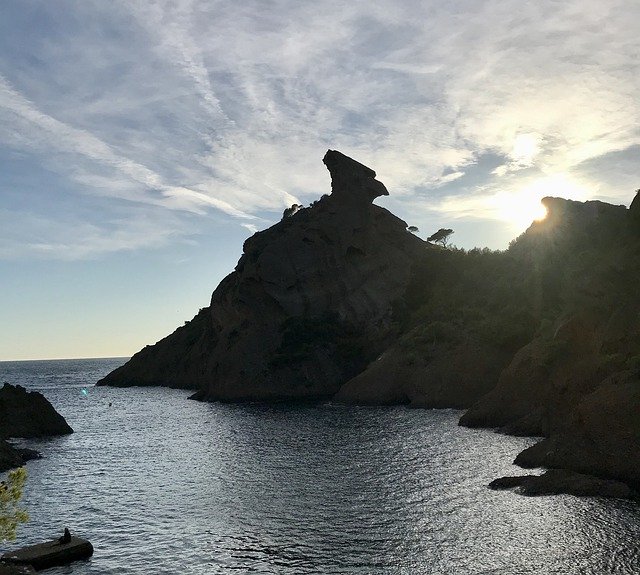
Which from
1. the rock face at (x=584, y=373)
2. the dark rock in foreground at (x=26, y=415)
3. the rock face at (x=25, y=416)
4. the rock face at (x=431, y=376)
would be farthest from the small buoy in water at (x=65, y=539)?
the rock face at (x=431, y=376)

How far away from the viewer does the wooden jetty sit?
30797mm

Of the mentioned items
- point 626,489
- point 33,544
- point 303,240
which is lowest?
point 33,544

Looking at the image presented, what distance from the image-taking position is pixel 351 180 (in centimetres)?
13500

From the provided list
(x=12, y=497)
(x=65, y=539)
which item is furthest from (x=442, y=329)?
(x=12, y=497)

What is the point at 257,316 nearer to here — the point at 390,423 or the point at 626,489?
the point at 390,423

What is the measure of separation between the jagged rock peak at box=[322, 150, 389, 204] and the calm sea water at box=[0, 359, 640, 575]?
2857 inches

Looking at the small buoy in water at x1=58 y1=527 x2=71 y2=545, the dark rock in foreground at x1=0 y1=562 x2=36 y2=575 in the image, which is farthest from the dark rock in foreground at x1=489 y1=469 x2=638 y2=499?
the dark rock in foreground at x1=0 y1=562 x2=36 y2=575

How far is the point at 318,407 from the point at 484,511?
6291cm

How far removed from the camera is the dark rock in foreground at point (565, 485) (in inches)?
1428

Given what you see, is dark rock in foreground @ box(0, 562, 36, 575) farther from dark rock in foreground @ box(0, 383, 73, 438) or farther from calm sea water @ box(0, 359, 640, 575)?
dark rock in foreground @ box(0, 383, 73, 438)

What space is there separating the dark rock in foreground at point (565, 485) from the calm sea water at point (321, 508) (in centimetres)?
123

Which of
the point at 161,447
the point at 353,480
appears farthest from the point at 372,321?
the point at 353,480

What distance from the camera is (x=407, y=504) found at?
37844 millimetres

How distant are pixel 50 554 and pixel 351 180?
11268 centimetres
